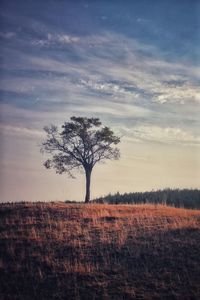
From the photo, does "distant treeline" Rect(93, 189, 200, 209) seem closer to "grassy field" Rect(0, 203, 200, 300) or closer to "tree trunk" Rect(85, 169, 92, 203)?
"tree trunk" Rect(85, 169, 92, 203)

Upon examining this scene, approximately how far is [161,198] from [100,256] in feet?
85.0

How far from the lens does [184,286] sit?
14.6 meters

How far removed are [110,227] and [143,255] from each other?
16.0 ft

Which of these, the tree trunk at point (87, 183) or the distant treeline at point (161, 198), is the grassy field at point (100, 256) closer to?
the tree trunk at point (87, 183)

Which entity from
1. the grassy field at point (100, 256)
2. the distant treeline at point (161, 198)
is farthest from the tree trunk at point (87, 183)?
the grassy field at point (100, 256)

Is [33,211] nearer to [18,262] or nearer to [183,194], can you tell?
[18,262]

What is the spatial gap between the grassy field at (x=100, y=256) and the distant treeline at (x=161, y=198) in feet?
47.0

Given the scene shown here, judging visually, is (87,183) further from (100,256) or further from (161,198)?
(100,256)

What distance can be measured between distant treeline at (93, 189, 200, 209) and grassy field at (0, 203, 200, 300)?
14338 mm

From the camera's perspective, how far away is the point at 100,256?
17875 millimetres

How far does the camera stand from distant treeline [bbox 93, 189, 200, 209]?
40406 millimetres

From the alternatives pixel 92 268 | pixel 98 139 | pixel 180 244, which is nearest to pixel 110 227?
pixel 180 244

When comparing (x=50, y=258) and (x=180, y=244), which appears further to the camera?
(x=180, y=244)

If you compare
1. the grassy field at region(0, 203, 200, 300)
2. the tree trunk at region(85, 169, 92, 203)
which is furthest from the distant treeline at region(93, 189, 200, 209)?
the grassy field at region(0, 203, 200, 300)
